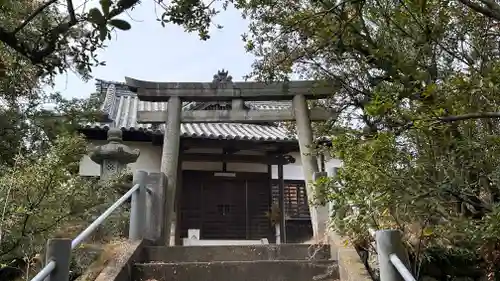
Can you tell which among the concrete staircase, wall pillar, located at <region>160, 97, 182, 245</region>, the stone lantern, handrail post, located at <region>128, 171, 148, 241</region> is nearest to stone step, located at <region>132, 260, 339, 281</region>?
the concrete staircase

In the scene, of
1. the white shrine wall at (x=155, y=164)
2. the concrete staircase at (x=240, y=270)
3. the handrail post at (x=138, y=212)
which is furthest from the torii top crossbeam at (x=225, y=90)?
the white shrine wall at (x=155, y=164)

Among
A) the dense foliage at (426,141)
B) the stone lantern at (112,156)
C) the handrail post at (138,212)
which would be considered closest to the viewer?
the dense foliage at (426,141)

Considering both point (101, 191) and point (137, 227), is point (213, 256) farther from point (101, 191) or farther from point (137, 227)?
point (101, 191)

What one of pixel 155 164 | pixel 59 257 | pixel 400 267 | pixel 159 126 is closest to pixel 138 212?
pixel 59 257

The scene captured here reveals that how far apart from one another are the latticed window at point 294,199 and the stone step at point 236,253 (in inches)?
297

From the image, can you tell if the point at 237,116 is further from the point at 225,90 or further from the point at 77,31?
the point at 77,31

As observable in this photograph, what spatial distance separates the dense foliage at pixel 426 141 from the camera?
350 centimetres

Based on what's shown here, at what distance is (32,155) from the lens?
605 centimetres

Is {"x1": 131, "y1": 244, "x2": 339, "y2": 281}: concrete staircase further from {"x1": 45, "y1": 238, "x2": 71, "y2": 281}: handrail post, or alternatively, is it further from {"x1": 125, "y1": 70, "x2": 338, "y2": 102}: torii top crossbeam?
{"x1": 125, "y1": 70, "x2": 338, "y2": 102}: torii top crossbeam

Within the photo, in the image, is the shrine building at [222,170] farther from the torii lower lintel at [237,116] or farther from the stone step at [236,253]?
the stone step at [236,253]

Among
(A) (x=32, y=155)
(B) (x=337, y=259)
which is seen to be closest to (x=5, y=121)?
(A) (x=32, y=155)

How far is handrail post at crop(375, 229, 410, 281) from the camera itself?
303 cm

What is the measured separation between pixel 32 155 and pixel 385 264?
15.3 ft

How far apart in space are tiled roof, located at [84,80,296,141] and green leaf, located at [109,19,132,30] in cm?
723
